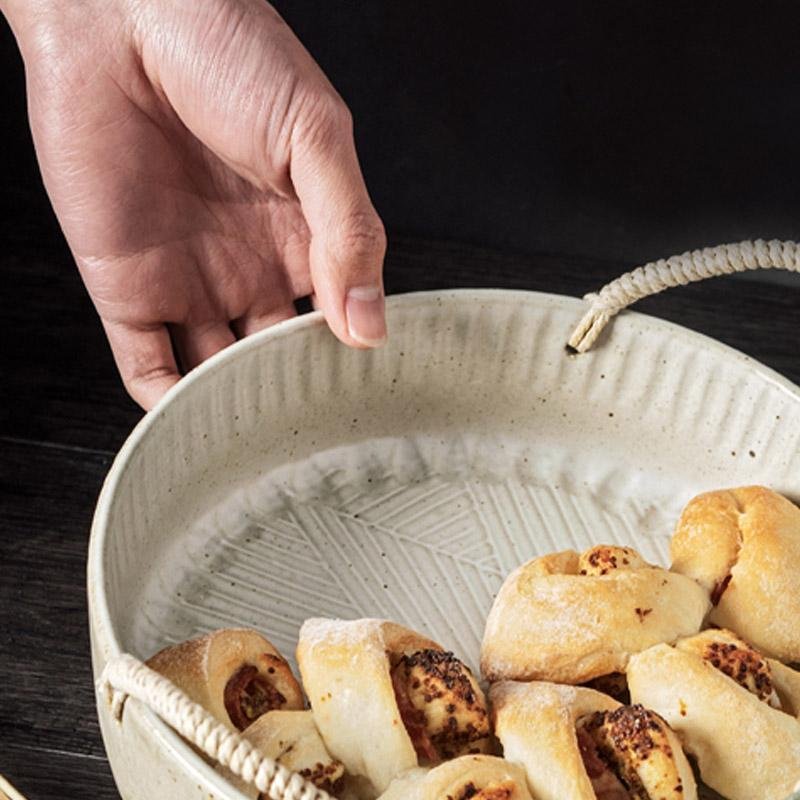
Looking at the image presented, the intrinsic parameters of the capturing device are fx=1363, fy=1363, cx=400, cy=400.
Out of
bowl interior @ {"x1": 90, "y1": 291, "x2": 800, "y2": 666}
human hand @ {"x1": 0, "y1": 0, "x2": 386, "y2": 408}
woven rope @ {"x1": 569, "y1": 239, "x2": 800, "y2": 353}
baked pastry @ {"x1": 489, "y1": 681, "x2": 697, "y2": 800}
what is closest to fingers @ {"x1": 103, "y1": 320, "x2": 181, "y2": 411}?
human hand @ {"x1": 0, "y1": 0, "x2": 386, "y2": 408}

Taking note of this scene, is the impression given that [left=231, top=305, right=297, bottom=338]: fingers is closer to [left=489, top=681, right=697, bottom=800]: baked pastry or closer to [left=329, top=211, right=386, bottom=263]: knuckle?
[left=329, top=211, right=386, bottom=263]: knuckle

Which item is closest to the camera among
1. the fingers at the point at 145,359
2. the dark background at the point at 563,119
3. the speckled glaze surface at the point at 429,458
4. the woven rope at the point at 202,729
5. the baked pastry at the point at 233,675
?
the woven rope at the point at 202,729

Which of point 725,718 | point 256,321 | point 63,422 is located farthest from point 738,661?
point 63,422

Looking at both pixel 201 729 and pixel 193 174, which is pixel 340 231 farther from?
pixel 201 729

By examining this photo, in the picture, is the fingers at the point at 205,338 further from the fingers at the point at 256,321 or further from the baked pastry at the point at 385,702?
the baked pastry at the point at 385,702

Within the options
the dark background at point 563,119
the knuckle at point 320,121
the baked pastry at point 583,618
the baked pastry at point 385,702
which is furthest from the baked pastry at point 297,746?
the dark background at point 563,119

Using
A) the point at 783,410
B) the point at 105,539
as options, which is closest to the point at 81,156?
the point at 105,539
